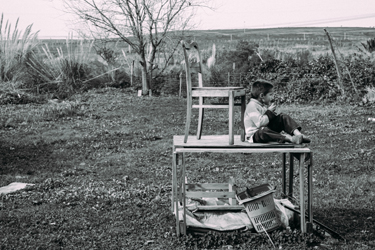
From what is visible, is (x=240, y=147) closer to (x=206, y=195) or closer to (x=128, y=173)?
(x=206, y=195)

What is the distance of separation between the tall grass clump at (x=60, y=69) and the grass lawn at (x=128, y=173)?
135 inches

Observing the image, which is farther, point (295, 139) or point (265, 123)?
point (265, 123)

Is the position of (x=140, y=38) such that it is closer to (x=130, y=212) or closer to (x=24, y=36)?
(x=24, y=36)

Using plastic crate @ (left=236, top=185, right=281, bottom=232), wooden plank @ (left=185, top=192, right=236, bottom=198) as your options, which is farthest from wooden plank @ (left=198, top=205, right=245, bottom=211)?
plastic crate @ (left=236, top=185, right=281, bottom=232)

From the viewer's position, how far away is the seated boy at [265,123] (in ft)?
19.7

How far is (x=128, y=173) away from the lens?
9484 millimetres

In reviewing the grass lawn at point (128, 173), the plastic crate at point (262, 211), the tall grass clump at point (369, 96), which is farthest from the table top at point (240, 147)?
the tall grass clump at point (369, 96)

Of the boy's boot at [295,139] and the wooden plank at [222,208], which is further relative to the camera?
the wooden plank at [222,208]

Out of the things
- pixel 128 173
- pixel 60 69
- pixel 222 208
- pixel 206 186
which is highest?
pixel 60 69

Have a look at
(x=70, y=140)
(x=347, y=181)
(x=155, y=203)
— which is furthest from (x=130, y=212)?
(x=70, y=140)

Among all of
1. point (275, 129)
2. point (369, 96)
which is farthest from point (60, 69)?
point (275, 129)

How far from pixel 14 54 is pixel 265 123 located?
1618 cm

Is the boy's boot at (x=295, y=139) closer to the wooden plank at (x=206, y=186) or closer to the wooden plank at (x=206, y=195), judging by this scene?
the wooden plank at (x=206, y=195)

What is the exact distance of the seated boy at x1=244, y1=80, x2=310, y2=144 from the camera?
5.99m
